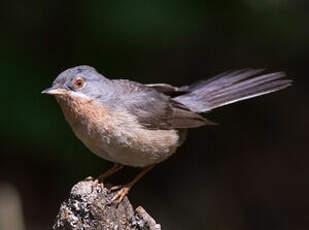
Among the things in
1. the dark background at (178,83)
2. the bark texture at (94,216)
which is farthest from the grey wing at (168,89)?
the bark texture at (94,216)

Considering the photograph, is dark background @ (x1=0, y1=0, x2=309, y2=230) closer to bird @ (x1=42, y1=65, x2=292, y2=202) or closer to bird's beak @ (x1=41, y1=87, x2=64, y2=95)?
bird @ (x1=42, y1=65, x2=292, y2=202)

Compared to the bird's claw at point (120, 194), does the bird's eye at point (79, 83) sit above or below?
above

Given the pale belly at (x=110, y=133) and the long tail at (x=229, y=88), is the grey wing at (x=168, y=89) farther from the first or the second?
the pale belly at (x=110, y=133)

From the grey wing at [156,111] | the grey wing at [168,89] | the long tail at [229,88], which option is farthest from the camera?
the grey wing at [168,89]

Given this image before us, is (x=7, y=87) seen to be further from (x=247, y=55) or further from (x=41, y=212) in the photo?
(x=247, y=55)

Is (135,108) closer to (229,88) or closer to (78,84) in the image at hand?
(78,84)

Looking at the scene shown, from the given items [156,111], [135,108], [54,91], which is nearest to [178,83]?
[156,111]

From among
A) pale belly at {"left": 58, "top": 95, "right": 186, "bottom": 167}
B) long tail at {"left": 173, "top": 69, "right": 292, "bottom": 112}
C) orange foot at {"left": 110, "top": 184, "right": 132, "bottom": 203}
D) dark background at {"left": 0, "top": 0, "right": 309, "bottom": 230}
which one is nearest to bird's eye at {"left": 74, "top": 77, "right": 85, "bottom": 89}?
pale belly at {"left": 58, "top": 95, "right": 186, "bottom": 167}
